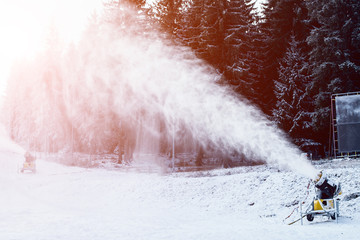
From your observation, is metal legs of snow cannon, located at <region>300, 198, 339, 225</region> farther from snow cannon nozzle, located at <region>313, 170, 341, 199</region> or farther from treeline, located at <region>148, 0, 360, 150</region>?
treeline, located at <region>148, 0, 360, 150</region>

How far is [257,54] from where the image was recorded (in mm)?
38125

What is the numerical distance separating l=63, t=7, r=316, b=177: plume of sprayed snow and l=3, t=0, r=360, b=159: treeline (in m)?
0.76

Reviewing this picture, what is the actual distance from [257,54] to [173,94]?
10243 millimetres

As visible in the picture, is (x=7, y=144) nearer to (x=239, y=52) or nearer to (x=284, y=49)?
(x=239, y=52)

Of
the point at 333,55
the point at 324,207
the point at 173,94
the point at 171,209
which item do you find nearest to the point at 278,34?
the point at 333,55

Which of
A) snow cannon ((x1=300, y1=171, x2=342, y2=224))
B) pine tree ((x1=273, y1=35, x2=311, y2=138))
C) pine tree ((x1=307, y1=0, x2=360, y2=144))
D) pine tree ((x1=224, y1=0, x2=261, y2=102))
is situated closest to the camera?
snow cannon ((x1=300, y1=171, x2=342, y2=224))

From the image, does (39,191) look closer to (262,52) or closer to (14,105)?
(262,52)

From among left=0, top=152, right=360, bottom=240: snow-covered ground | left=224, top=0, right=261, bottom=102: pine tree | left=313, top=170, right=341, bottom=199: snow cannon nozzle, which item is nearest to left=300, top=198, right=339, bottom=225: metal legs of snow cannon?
left=313, top=170, right=341, bottom=199: snow cannon nozzle

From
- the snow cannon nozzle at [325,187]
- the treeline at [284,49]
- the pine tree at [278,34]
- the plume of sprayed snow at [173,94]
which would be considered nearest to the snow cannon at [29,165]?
the plume of sprayed snow at [173,94]

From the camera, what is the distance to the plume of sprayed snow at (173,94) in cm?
2958

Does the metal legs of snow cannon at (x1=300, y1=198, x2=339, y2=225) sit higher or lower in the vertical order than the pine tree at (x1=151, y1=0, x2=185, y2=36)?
lower

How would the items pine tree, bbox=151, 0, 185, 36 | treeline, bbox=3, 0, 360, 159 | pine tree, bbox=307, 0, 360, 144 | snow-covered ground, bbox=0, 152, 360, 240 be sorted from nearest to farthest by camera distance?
snow-covered ground, bbox=0, 152, 360, 240, pine tree, bbox=307, 0, 360, 144, treeline, bbox=3, 0, 360, 159, pine tree, bbox=151, 0, 185, 36

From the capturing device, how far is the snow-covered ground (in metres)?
12.0

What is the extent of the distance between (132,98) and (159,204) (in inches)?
858
